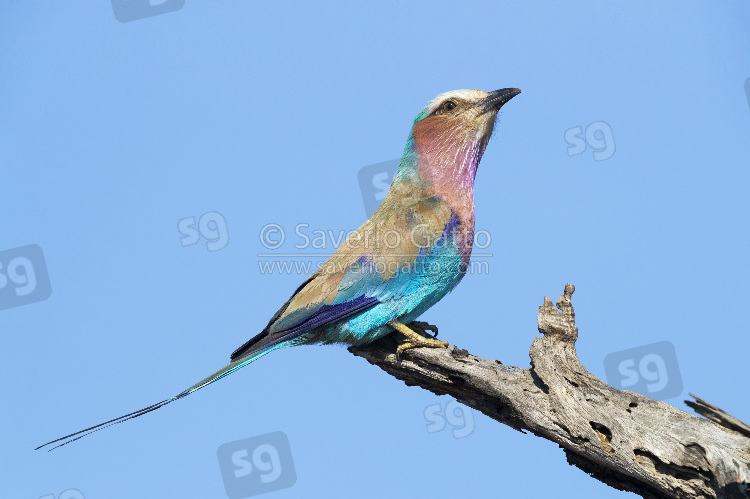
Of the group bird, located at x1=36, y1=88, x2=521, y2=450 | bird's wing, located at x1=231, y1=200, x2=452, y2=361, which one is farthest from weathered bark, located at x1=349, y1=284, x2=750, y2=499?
bird's wing, located at x1=231, y1=200, x2=452, y2=361

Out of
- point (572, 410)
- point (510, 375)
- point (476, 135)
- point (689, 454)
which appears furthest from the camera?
point (476, 135)

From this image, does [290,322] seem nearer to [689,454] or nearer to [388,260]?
[388,260]

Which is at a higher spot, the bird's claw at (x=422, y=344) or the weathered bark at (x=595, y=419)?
the bird's claw at (x=422, y=344)

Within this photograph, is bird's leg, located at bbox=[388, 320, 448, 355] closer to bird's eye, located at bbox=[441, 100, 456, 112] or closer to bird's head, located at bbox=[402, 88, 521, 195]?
bird's head, located at bbox=[402, 88, 521, 195]

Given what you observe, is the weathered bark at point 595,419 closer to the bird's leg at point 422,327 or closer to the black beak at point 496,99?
the bird's leg at point 422,327

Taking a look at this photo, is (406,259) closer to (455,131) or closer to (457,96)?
(455,131)

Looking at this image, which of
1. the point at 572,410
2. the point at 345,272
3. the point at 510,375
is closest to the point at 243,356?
the point at 345,272

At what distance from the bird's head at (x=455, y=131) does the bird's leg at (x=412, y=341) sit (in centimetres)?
→ 132

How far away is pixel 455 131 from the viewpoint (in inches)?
255

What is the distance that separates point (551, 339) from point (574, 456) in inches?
33.9

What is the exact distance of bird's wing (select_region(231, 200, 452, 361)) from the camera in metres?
5.81

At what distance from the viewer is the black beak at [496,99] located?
21.2ft

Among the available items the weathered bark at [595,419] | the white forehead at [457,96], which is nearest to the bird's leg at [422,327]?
the weathered bark at [595,419]

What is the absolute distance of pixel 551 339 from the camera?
5441 millimetres
